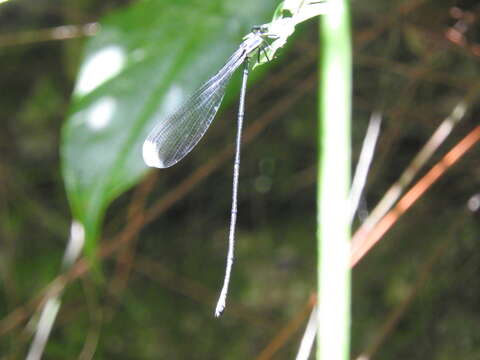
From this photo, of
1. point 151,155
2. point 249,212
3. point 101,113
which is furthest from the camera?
point 249,212

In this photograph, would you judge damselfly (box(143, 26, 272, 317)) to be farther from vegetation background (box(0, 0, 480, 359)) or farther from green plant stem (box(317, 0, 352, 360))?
green plant stem (box(317, 0, 352, 360))

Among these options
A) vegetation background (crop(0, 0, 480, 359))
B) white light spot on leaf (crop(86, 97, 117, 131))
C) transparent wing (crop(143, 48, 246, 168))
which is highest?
white light spot on leaf (crop(86, 97, 117, 131))

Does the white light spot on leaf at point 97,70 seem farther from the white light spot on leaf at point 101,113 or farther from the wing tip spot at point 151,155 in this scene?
the wing tip spot at point 151,155

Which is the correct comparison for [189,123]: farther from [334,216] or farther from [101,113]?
[334,216]

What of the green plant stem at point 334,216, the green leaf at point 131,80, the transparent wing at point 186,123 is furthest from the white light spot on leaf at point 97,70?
the green plant stem at point 334,216

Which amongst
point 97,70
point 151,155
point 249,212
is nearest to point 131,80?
point 97,70

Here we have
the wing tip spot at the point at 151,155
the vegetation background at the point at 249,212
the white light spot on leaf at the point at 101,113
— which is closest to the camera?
the wing tip spot at the point at 151,155

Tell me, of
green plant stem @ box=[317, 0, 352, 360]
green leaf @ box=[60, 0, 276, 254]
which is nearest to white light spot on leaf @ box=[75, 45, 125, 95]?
green leaf @ box=[60, 0, 276, 254]

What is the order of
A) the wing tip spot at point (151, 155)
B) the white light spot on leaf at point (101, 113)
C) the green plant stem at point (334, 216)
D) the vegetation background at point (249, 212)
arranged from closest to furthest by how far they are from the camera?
the green plant stem at point (334, 216) → the wing tip spot at point (151, 155) → the white light spot on leaf at point (101, 113) → the vegetation background at point (249, 212)
